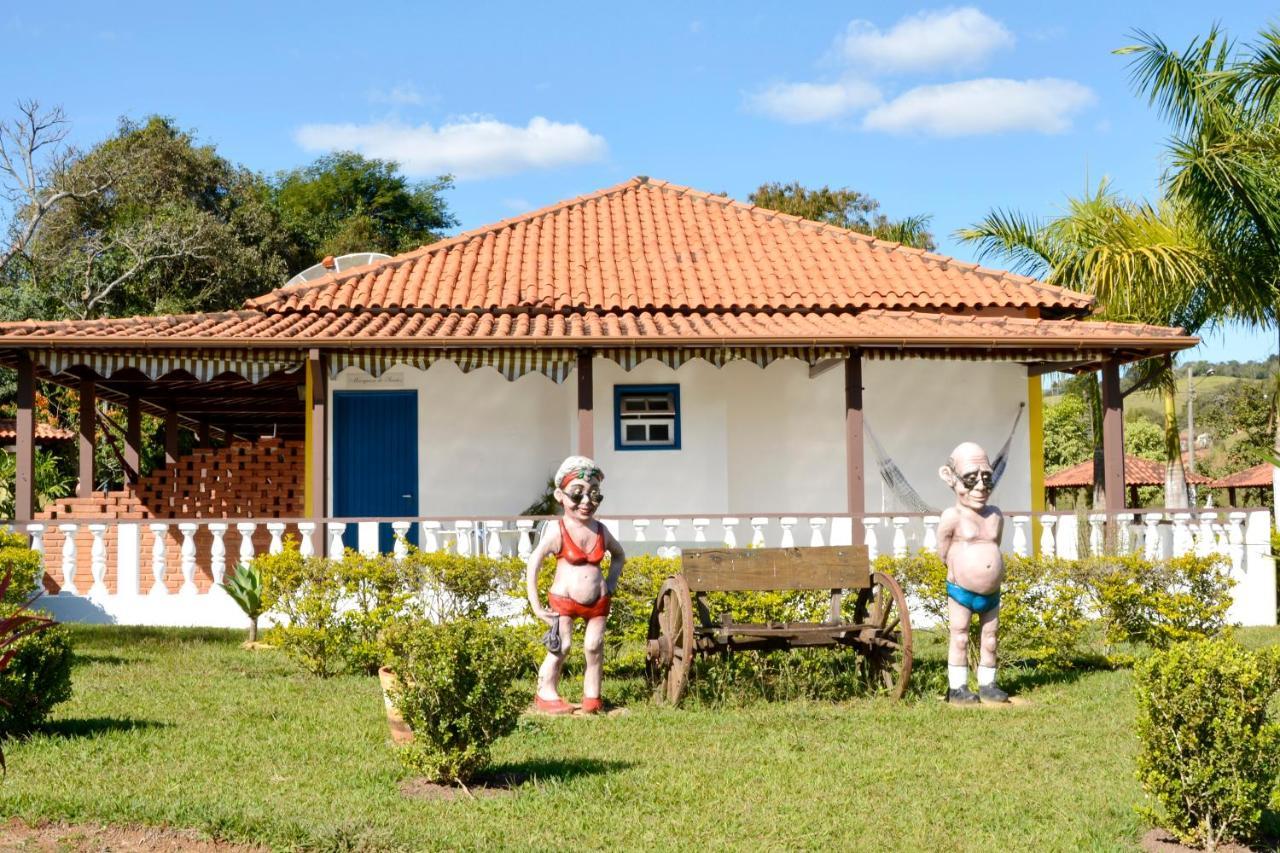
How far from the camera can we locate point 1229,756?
16.0 feet

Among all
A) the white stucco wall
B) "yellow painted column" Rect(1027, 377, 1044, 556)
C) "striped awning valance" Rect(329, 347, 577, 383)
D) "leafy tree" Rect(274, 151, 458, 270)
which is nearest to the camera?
"striped awning valance" Rect(329, 347, 577, 383)

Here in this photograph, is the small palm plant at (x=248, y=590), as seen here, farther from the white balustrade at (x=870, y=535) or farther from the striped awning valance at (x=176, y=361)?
the white balustrade at (x=870, y=535)

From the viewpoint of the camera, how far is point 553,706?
780 cm

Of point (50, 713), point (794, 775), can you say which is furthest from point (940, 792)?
point (50, 713)

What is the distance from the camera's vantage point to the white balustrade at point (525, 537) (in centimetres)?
1177

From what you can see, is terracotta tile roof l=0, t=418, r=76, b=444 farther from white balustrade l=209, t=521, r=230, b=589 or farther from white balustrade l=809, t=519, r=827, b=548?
white balustrade l=809, t=519, r=827, b=548

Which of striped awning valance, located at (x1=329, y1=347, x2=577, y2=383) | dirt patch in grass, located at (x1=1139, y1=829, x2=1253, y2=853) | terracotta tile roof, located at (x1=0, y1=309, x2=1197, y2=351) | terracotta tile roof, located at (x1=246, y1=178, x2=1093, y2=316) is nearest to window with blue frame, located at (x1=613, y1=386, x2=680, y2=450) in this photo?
terracotta tile roof, located at (x1=246, y1=178, x2=1093, y2=316)

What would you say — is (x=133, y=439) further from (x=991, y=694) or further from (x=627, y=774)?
(x=627, y=774)

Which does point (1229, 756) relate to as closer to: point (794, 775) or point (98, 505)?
point (794, 775)

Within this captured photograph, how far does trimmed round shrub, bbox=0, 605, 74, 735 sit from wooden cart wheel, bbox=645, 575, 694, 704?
11.6 feet

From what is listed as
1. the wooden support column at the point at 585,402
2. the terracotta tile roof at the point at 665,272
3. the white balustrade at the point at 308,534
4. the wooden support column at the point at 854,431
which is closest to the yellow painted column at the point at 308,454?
the terracotta tile roof at the point at 665,272

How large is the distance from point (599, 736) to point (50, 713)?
10.3ft

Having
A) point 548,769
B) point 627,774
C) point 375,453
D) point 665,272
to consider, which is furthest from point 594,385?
point 627,774

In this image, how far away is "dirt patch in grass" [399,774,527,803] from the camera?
226 inches
